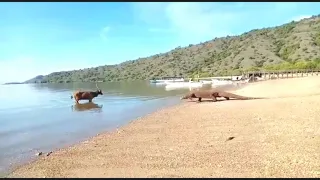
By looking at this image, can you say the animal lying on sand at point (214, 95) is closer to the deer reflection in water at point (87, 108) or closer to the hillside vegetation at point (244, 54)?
the deer reflection in water at point (87, 108)

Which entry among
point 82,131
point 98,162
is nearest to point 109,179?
point 98,162

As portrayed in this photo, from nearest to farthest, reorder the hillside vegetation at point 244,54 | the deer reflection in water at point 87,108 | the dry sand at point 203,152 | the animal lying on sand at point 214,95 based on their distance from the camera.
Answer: the dry sand at point 203,152 → the animal lying on sand at point 214,95 → the deer reflection in water at point 87,108 → the hillside vegetation at point 244,54

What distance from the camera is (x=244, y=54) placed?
117 metres

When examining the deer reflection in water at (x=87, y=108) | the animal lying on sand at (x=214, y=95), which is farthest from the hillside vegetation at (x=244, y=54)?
the deer reflection in water at (x=87, y=108)

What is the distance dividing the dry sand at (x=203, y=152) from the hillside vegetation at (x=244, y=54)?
6876 cm

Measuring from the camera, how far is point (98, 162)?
29.2 feet

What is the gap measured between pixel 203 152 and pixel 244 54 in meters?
112

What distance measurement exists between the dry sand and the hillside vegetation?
68.8 meters

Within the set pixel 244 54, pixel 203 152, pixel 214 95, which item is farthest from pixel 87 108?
pixel 244 54

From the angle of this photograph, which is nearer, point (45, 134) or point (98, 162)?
point (98, 162)

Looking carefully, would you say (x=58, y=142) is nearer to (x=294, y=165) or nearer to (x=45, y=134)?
(x=45, y=134)

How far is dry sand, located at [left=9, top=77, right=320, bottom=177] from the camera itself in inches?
291

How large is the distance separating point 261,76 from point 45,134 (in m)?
64.4

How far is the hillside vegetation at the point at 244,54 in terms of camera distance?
101250 millimetres
